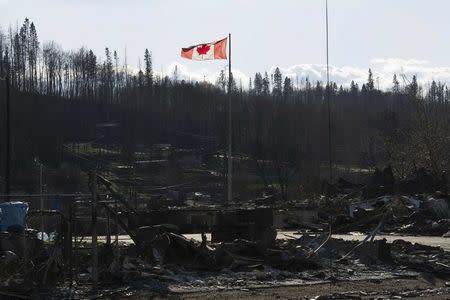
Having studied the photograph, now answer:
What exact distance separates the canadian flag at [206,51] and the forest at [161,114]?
53.3m

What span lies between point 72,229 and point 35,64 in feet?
445

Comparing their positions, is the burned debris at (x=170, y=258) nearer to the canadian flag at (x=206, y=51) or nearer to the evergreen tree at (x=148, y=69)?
the canadian flag at (x=206, y=51)

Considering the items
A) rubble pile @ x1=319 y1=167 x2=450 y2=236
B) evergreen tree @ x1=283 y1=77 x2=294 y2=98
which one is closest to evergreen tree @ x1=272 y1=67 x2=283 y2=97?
evergreen tree @ x1=283 y1=77 x2=294 y2=98

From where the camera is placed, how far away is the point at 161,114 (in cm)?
Result: 15262

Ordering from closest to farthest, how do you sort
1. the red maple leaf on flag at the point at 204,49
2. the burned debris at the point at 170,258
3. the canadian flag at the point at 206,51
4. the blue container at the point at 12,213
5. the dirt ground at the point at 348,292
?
1. the dirt ground at the point at 348,292
2. the burned debris at the point at 170,258
3. the blue container at the point at 12,213
4. the canadian flag at the point at 206,51
5. the red maple leaf on flag at the point at 204,49

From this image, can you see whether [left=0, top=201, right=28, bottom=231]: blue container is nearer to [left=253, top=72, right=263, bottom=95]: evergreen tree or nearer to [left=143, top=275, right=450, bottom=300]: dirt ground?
[left=143, top=275, right=450, bottom=300]: dirt ground

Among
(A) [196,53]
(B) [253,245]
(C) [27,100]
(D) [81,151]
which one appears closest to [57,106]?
(C) [27,100]

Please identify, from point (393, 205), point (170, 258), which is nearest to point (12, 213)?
point (170, 258)

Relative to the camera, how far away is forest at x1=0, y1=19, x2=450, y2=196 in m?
118

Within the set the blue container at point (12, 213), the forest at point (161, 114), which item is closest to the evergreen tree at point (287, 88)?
the forest at point (161, 114)

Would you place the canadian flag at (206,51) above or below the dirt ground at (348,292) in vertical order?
above

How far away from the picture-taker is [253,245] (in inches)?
727

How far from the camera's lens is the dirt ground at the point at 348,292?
13.5 metres

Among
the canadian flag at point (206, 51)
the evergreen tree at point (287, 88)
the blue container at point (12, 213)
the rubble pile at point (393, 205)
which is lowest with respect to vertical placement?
the rubble pile at point (393, 205)
